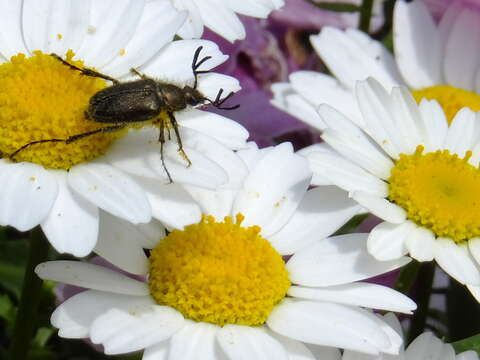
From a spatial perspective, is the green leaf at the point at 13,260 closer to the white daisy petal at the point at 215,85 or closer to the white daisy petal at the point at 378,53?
the white daisy petal at the point at 215,85

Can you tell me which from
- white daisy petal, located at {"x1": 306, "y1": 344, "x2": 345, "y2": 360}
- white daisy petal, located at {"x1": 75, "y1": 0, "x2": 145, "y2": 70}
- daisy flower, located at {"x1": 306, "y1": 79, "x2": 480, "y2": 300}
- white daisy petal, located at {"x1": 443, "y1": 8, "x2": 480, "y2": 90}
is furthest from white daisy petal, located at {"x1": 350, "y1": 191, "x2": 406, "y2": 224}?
white daisy petal, located at {"x1": 443, "y1": 8, "x2": 480, "y2": 90}

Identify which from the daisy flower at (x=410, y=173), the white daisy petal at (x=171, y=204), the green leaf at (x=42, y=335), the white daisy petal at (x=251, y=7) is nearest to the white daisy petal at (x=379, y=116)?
the daisy flower at (x=410, y=173)

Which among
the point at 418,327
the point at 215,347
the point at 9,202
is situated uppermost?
the point at 9,202

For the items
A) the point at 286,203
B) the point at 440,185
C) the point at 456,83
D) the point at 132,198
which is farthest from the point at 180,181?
the point at 456,83

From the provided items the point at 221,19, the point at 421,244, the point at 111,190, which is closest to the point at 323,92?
the point at 221,19

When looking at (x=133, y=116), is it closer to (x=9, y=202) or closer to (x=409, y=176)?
(x=9, y=202)

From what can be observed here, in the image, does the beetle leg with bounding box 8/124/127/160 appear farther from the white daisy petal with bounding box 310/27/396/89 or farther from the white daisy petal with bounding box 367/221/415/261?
the white daisy petal with bounding box 310/27/396/89
